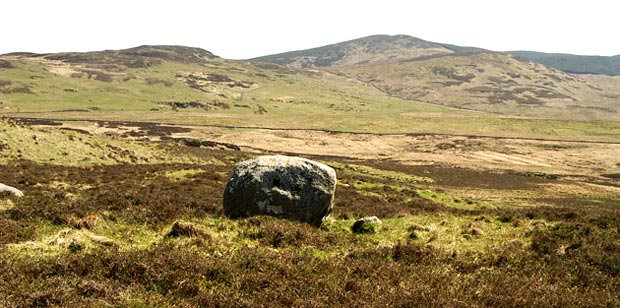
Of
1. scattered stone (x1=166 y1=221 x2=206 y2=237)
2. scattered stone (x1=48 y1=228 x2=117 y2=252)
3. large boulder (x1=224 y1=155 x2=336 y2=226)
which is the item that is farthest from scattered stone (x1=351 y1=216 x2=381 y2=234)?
scattered stone (x1=48 y1=228 x2=117 y2=252)

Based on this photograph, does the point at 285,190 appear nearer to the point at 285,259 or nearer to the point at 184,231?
the point at 184,231

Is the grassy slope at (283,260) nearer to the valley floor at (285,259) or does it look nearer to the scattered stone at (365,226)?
the valley floor at (285,259)

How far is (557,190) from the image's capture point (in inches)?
2530

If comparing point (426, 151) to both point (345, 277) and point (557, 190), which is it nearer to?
point (557, 190)

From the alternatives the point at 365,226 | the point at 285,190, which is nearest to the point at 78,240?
the point at 285,190

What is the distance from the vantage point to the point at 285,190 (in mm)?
18484

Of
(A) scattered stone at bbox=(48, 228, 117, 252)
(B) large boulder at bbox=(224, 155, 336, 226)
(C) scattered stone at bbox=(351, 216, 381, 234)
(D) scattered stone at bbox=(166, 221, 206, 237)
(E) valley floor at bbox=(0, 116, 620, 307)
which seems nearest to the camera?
(E) valley floor at bbox=(0, 116, 620, 307)

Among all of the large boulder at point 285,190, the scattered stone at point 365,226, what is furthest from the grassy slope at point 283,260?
the large boulder at point 285,190

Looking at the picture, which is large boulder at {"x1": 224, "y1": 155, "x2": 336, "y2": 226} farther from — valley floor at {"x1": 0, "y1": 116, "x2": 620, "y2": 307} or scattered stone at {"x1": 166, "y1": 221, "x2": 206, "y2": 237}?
scattered stone at {"x1": 166, "y1": 221, "x2": 206, "y2": 237}

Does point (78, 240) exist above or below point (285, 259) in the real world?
above

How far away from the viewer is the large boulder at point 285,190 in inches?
725

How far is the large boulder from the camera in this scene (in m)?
18.4

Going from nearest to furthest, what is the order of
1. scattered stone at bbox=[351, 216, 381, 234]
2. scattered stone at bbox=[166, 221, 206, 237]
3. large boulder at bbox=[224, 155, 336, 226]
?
scattered stone at bbox=[166, 221, 206, 237], scattered stone at bbox=[351, 216, 381, 234], large boulder at bbox=[224, 155, 336, 226]

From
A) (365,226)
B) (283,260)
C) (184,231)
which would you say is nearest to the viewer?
(283,260)
